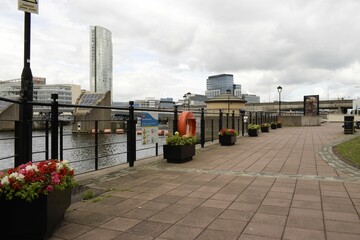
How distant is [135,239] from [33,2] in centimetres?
Answer: 357

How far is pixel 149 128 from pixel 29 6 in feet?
12.7

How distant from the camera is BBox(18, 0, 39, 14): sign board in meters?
4.20

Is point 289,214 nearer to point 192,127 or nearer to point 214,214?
point 214,214

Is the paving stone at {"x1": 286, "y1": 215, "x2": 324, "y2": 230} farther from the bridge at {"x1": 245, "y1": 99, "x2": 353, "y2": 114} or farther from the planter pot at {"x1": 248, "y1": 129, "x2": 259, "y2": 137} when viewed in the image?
the bridge at {"x1": 245, "y1": 99, "x2": 353, "y2": 114}

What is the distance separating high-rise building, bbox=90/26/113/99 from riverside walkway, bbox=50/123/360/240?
257 ft

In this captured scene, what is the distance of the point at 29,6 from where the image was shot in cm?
428

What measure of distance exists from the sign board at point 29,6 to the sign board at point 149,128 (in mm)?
3477

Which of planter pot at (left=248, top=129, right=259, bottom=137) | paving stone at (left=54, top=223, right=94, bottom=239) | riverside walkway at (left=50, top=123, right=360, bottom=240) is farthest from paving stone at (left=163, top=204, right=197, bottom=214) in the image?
planter pot at (left=248, top=129, right=259, bottom=137)

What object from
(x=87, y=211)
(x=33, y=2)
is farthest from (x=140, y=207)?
(x=33, y=2)

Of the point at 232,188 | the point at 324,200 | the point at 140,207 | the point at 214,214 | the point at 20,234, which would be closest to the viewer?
the point at 20,234

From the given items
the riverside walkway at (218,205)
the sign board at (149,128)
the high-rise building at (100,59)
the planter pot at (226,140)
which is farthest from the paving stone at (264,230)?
the high-rise building at (100,59)

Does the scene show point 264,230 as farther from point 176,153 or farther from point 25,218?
point 176,153

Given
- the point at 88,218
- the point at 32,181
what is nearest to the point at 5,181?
the point at 32,181

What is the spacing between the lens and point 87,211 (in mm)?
3688
